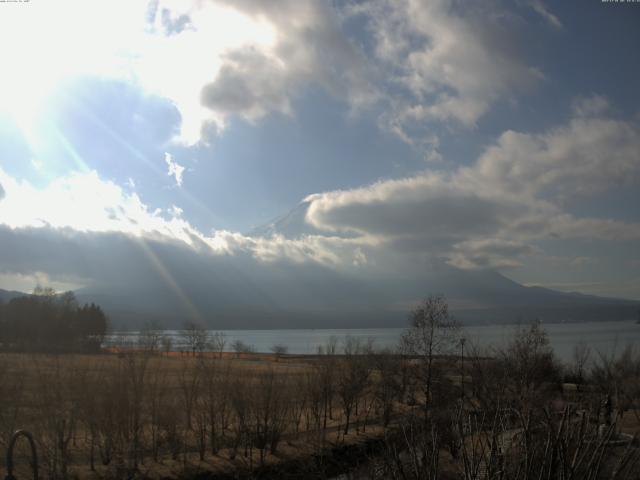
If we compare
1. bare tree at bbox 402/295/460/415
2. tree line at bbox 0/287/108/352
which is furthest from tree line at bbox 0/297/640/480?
tree line at bbox 0/287/108/352

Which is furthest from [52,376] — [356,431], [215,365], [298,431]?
[356,431]

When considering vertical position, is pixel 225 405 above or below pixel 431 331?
below

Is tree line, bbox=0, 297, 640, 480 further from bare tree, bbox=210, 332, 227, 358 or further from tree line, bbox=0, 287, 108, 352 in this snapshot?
tree line, bbox=0, 287, 108, 352

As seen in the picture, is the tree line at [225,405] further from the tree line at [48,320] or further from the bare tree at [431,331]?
the tree line at [48,320]

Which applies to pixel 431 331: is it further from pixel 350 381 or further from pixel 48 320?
pixel 48 320

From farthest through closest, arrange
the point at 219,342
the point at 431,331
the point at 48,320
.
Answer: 1. the point at 48,320
2. the point at 219,342
3. the point at 431,331

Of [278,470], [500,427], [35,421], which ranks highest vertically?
[500,427]

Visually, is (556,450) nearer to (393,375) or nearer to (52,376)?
(52,376)

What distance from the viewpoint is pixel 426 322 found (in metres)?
41.1

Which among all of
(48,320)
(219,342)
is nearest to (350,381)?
(219,342)

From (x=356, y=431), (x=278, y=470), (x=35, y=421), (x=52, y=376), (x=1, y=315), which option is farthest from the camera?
(x=1, y=315)

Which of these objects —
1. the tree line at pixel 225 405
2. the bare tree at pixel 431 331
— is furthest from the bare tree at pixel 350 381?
the bare tree at pixel 431 331

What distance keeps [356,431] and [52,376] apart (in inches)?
853

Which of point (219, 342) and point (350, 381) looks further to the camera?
point (219, 342)
